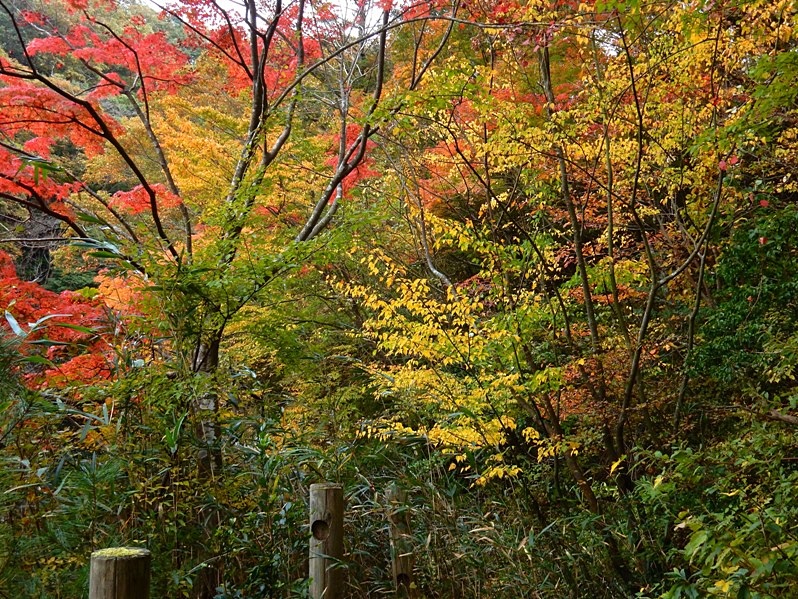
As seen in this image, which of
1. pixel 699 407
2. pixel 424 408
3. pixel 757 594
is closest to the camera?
pixel 757 594

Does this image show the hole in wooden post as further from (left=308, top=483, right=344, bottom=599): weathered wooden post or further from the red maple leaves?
the red maple leaves

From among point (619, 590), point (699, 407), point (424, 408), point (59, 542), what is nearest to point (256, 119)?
point (424, 408)

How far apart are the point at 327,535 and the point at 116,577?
144 cm

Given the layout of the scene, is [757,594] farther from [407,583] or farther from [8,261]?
[8,261]

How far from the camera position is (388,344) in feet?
15.6

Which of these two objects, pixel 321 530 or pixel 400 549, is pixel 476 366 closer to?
pixel 400 549

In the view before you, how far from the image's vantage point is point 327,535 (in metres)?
2.77

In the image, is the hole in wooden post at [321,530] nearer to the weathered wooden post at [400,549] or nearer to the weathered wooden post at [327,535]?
the weathered wooden post at [327,535]

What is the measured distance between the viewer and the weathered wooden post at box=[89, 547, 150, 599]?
1442mm

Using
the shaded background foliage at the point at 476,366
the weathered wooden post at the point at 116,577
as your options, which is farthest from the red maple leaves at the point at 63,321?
the weathered wooden post at the point at 116,577

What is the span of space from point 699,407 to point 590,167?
8.96 feet

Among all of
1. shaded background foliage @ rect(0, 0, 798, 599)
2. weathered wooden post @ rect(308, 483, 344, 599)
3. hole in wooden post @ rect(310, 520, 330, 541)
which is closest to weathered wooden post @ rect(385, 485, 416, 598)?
shaded background foliage @ rect(0, 0, 798, 599)

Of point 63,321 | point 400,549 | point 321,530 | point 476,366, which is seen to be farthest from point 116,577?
point 476,366

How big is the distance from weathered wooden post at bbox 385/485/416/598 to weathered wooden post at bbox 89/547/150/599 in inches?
69.4
